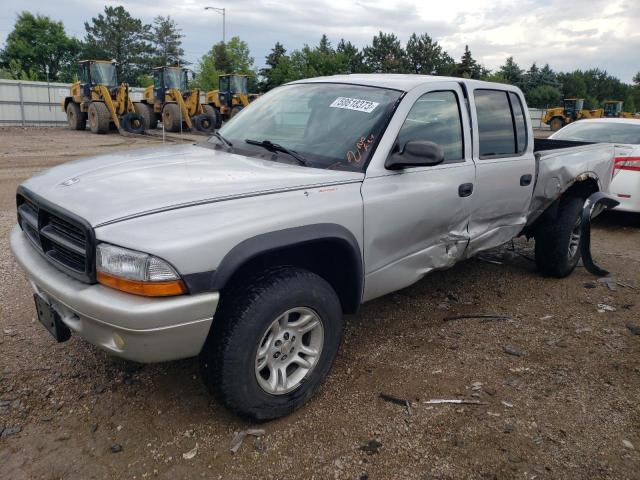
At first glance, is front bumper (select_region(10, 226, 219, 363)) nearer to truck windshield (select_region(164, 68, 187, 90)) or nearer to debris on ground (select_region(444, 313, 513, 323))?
debris on ground (select_region(444, 313, 513, 323))

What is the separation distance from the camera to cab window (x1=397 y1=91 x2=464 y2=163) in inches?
131

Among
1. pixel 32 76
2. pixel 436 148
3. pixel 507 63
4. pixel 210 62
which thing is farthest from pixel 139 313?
pixel 507 63

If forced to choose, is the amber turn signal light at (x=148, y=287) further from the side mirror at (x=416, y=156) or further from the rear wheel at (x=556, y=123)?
the rear wheel at (x=556, y=123)

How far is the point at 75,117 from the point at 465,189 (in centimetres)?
2169

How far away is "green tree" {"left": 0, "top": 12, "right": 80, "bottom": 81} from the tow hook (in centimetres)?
6732

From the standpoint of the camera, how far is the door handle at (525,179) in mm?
4270

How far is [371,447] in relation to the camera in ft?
8.50

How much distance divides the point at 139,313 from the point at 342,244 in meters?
1.12

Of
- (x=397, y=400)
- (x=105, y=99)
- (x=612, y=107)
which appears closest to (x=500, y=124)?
(x=397, y=400)

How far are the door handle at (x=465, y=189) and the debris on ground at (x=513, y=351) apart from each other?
3.70 ft

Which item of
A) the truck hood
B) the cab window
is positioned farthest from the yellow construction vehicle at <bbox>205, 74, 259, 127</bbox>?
the truck hood

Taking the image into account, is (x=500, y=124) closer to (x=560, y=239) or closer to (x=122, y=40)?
(x=560, y=239)

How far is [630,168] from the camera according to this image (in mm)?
7133

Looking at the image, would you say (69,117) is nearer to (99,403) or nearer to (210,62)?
(99,403)
